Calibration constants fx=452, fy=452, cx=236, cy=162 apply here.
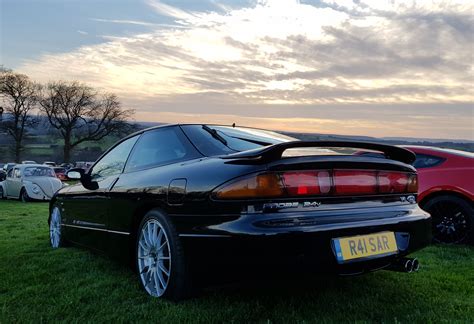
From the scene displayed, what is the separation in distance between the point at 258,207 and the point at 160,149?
1378mm

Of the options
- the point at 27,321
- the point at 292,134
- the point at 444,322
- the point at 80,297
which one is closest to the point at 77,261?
the point at 80,297

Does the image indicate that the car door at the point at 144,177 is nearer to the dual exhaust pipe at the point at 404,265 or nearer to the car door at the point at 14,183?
the dual exhaust pipe at the point at 404,265

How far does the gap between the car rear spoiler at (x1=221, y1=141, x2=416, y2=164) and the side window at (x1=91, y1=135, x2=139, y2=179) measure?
164cm

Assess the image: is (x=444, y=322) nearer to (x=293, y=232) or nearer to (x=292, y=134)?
(x=293, y=232)

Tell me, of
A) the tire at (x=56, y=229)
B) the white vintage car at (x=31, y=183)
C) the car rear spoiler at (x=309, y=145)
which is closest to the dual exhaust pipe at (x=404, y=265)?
the car rear spoiler at (x=309, y=145)

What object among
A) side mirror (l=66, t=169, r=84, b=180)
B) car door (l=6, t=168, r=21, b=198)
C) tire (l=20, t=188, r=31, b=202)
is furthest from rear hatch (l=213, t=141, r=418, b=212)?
car door (l=6, t=168, r=21, b=198)

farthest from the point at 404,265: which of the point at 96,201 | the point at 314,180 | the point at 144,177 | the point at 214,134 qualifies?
the point at 96,201

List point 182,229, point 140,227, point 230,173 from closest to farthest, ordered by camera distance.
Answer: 1. point 230,173
2. point 182,229
3. point 140,227

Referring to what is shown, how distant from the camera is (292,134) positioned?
174 inches

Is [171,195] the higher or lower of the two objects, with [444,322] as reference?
higher

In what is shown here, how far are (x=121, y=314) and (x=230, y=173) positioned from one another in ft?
3.78

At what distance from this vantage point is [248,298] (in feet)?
10.1

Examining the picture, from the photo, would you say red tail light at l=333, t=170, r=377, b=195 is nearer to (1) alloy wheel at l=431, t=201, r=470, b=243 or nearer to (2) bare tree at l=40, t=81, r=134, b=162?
(1) alloy wheel at l=431, t=201, r=470, b=243

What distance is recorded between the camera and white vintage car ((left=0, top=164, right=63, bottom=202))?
17250 millimetres
